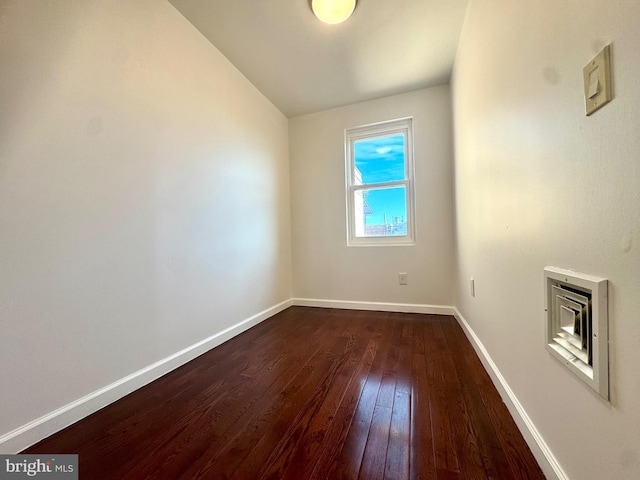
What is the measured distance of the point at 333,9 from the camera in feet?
5.51

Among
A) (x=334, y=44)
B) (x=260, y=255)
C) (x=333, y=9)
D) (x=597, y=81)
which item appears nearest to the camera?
(x=597, y=81)

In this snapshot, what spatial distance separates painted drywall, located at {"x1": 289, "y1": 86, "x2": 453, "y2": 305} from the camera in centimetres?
269

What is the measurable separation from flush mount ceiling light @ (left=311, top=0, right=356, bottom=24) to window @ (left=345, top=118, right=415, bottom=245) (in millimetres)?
1299

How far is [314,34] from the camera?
1964 mm

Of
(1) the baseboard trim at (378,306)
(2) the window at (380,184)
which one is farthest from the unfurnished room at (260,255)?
(2) the window at (380,184)

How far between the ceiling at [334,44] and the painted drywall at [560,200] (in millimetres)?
562

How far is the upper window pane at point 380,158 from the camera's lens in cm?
292

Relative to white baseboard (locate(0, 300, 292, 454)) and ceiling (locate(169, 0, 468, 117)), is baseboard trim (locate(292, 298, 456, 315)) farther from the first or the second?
ceiling (locate(169, 0, 468, 117))

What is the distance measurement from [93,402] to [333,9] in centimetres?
263

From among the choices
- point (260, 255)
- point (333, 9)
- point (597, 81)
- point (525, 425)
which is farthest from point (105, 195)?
point (525, 425)

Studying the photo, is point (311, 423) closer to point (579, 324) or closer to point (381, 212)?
point (579, 324)

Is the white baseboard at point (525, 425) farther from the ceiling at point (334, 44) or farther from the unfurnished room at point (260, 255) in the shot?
the ceiling at point (334, 44)

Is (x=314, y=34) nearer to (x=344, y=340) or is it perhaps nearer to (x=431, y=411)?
(x=344, y=340)

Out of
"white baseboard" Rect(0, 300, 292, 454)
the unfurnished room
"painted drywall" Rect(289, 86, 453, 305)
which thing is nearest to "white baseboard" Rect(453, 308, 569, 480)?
the unfurnished room
